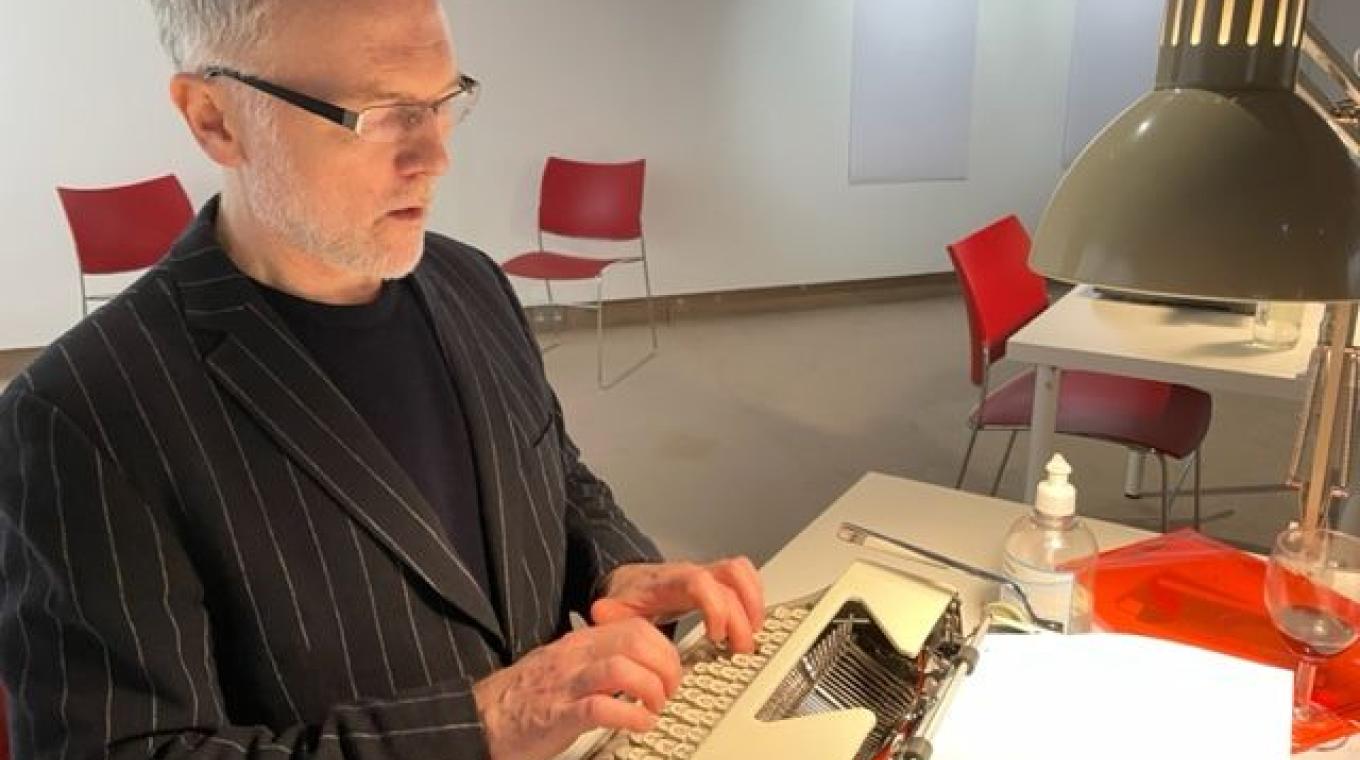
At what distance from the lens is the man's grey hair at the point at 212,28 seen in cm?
96

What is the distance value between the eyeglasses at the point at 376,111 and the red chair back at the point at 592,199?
12.5 feet

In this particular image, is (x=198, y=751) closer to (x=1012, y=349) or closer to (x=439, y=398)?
(x=439, y=398)

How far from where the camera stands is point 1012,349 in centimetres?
257

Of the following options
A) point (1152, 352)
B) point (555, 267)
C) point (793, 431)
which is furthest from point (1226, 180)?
point (555, 267)

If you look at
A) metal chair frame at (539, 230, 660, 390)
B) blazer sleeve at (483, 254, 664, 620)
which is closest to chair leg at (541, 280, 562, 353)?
metal chair frame at (539, 230, 660, 390)

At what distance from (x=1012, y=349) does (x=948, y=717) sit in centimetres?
174

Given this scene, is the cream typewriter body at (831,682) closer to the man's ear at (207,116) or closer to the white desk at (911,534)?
the white desk at (911,534)

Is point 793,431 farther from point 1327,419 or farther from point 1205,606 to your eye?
point 1327,419

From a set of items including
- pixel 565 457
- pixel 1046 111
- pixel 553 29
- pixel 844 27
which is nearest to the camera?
pixel 565 457

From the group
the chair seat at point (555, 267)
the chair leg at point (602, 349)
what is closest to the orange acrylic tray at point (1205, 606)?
Result: the chair seat at point (555, 267)

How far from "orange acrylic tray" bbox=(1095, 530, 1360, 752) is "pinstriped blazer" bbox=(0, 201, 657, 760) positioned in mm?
723

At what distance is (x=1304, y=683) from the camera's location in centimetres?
110

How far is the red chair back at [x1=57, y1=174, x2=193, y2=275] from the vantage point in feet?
13.7

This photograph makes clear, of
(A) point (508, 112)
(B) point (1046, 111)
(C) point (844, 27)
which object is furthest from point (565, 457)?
(B) point (1046, 111)
